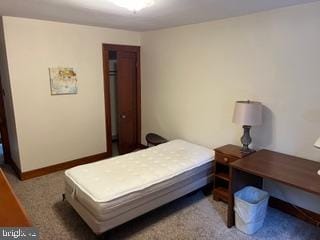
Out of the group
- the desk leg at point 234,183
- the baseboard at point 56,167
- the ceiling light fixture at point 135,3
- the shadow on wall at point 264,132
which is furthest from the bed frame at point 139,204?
the ceiling light fixture at point 135,3

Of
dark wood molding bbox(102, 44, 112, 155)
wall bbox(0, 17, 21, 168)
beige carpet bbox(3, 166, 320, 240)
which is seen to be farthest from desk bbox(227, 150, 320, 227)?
wall bbox(0, 17, 21, 168)

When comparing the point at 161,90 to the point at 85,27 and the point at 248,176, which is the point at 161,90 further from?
the point at 248,176

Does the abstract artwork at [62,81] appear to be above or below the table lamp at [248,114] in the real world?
above

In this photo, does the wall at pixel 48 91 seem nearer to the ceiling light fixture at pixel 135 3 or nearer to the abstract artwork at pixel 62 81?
the abstract artwork at pixel 62 81

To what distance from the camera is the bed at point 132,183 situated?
2.19 m

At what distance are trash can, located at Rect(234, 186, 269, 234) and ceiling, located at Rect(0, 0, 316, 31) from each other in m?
1.92

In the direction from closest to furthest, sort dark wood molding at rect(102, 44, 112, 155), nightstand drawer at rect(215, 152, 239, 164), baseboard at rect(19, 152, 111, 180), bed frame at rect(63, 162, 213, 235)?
bed frame at rect(63, 162, 213, 235), nightstand drawer at rect(215, 152, 239, 164), baseboard at rect(19, 152, 111, 180), dark wood molding at rect(102, 44, 112, 155)

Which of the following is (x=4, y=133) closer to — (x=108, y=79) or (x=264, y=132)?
(x=108, y=79)

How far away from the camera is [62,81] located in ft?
11.9

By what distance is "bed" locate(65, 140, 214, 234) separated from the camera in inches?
86.2

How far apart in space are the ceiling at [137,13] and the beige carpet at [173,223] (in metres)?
2.22

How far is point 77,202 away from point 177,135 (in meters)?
2.04

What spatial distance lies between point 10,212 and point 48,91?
257 cm

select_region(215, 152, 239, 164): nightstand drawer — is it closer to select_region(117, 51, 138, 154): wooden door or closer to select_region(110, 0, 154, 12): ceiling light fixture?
select_region(110, 0, 154, 12): ceiling light fixture
